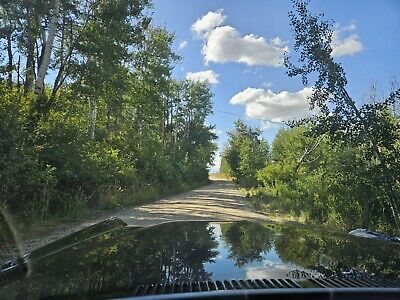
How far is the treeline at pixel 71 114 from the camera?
A: 10281 millimetres

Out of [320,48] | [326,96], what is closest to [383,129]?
[326,96]

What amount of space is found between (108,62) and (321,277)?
52.5ft

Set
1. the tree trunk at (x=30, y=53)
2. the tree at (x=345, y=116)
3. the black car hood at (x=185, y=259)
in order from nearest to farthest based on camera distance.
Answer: the black car hood at (x=185, y=259) < the tree at (x=345, y=116) < the tree trunk at (x=30, y=53)

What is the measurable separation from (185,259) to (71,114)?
14132 millimetres

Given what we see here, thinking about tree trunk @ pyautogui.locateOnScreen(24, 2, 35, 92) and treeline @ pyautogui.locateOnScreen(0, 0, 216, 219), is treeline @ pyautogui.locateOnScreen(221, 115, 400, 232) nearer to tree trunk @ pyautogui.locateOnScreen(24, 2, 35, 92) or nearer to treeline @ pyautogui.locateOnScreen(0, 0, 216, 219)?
treeline @ pyautogui.locateOnScreen(0, 0, 216, 219)

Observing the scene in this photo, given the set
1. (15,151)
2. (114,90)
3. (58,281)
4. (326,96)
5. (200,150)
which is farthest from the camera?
(200,150)

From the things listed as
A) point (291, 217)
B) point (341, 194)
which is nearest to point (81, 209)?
point (291, 217)

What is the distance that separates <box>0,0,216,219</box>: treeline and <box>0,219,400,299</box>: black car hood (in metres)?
7.23

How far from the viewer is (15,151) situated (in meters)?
9.32

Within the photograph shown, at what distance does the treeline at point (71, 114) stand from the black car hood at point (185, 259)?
723cm

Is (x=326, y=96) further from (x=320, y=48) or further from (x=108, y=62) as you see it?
(x=108, y=62)

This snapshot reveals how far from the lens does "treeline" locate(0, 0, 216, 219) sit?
33.7ft

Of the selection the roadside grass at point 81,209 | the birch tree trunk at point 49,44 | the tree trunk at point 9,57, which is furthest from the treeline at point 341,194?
the tree trunk at point 9,57

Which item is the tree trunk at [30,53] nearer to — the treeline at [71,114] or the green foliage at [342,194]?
the treeline at [71,114]
